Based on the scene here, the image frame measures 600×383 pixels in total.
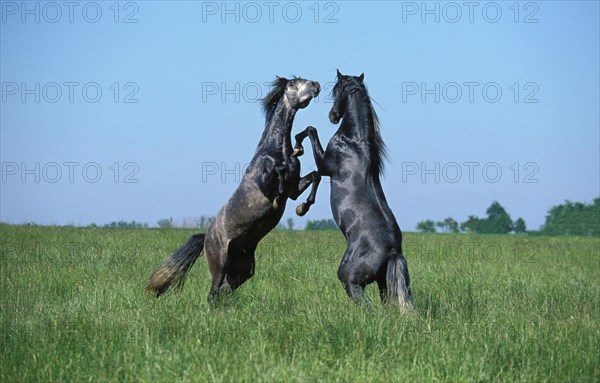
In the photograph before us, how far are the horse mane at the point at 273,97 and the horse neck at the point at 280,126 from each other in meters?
0.08

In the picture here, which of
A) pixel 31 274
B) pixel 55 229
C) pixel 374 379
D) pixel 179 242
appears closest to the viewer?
pixel 374 379

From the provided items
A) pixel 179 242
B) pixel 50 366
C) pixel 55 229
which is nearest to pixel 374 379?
pixel 50 366

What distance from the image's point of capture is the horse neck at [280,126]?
825cm

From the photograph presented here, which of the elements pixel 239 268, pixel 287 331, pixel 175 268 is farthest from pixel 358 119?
pixel 175 268

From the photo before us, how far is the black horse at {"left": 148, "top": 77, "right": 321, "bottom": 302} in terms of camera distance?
318 inches

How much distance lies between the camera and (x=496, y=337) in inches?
250

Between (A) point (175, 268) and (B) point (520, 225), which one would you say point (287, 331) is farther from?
(B) point (520, 225)

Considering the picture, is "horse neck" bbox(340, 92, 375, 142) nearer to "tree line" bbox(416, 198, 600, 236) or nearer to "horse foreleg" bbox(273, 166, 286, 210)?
"horse foreleg" bbox(273, 166, 286, 210)

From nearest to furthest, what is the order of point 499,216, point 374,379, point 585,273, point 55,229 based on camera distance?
point 374,379
point 585,273
point 55,229
point 499,216

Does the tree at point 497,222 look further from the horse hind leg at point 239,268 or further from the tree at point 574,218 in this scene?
the horse hind leg at point 239,268

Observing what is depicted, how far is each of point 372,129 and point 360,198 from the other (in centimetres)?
90

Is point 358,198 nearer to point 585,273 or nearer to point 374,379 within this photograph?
point 374,379

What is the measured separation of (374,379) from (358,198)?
257cm

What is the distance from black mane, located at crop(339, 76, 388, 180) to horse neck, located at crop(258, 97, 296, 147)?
0.61 metres
